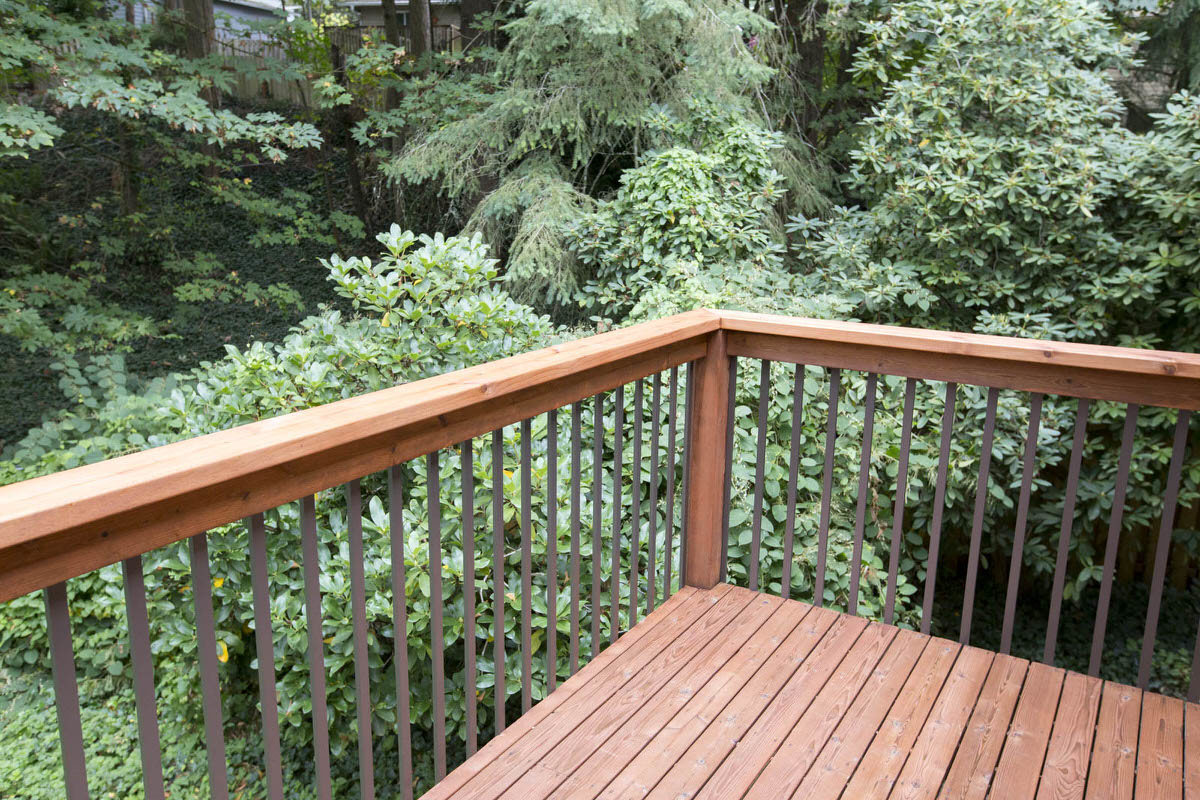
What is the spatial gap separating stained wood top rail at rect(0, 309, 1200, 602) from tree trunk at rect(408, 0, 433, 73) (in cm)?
792

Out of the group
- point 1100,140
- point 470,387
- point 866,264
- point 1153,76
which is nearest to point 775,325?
point 470,387

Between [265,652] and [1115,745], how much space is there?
6.09 ft

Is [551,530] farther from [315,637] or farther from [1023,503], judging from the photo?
[1023,503]

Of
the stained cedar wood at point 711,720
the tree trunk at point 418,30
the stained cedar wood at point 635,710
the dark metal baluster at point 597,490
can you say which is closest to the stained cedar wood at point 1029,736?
the stained cedar wood at point 711,720

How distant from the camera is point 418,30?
9414 mm

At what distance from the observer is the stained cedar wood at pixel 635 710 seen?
1.89 m

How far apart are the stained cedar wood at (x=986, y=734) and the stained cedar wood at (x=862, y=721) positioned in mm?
188

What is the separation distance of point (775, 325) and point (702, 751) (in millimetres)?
1239

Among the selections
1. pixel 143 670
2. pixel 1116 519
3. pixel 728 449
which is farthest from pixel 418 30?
pixel 143 670

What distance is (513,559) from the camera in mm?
3061

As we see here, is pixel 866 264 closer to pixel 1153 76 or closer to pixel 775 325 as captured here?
pixel 775 325

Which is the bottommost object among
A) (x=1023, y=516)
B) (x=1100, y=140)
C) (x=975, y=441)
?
(x=975, y=441)

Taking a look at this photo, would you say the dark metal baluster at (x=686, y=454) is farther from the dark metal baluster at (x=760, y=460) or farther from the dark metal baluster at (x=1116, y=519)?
the dark metal baluster at (x=1116, y=519)

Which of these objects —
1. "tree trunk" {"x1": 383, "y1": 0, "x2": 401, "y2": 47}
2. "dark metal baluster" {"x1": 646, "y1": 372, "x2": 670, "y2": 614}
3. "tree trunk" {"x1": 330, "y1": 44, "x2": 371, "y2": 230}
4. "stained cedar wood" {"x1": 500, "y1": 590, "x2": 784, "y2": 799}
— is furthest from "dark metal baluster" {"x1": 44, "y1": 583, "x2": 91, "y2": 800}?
"tree trunk" {"x1": 383, "y1": 0, "x2": 401, "y2": 47}
